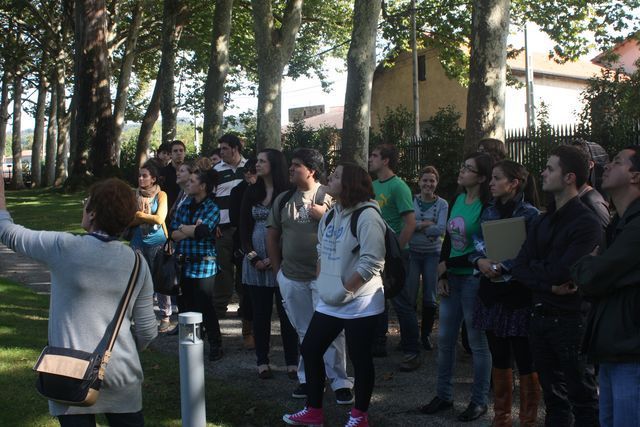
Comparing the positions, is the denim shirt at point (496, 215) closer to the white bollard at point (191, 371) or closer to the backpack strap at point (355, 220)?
the backpack strap at point (355, 220)

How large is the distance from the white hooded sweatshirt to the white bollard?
1.28 m

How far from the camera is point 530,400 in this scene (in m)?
5.44

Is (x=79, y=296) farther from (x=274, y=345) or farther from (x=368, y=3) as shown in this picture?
(x=368, y=3)

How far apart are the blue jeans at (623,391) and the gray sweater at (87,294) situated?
2347mm

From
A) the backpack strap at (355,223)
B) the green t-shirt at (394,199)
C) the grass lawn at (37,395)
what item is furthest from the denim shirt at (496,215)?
the grass lawn at (37,395)

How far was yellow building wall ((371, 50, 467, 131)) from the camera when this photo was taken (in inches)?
1944

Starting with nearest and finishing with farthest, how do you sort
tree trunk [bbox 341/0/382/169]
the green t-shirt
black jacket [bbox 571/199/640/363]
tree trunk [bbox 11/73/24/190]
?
black jacket [bbox 571/199/640/363]
the green t-shirt
tree trunk [bbox 341/0/382/169]
tree trunk [bbox 11/73/24/190]

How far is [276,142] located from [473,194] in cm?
1324

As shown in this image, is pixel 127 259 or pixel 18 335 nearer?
pixel 127 259

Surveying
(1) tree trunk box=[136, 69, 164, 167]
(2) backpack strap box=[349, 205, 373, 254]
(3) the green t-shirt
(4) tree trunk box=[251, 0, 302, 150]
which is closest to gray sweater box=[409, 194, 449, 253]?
(3) the green t-shirt

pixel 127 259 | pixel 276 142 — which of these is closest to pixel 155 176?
pixel 127 259

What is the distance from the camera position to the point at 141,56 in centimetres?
4484

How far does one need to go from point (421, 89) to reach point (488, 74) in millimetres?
42332

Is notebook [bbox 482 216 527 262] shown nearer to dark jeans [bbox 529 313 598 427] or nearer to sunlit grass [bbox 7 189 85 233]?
dark jeans [bbox 529 313 598 427]
